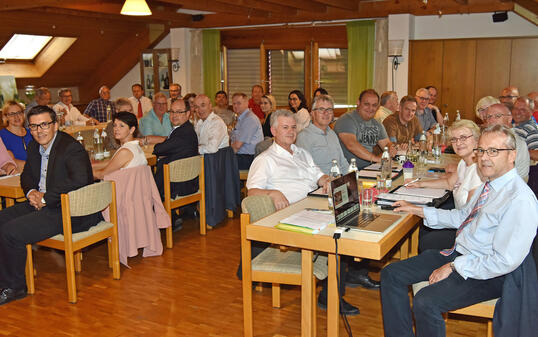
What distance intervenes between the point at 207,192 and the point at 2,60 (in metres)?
7.01

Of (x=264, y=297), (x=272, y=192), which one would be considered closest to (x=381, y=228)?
(x=272, y=192)

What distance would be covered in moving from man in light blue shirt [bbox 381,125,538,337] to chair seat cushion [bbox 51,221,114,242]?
2.18m

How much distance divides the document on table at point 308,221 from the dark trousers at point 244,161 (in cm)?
325

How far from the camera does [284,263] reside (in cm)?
299

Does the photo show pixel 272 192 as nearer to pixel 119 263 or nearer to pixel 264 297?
pixel 264 297

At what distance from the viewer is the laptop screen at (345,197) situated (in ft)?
8.54

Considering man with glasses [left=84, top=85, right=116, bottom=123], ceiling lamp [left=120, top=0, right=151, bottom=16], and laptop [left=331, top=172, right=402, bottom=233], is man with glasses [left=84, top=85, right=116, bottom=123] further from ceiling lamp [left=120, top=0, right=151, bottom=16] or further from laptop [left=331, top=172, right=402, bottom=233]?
laptop [left=331, top=172, right=402, bottom=233]

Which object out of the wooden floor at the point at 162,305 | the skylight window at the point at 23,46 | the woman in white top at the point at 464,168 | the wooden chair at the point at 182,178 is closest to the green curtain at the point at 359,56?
the wooden chair at the point at 182,178

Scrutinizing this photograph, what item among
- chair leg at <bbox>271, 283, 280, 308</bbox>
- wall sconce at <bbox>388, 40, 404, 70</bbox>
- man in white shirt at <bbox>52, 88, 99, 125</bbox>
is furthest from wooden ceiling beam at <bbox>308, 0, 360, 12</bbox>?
chair leg at <bbox>271, 283, 280, 308</bbox>

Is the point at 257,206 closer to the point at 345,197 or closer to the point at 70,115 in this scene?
the point at 345,197

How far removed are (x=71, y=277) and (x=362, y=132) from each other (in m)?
2.88

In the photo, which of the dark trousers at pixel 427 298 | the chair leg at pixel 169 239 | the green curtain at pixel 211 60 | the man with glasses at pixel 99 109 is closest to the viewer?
the dark trousers at pixel 427 298

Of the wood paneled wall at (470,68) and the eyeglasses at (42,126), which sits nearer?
the eyeglasses at (42,126)

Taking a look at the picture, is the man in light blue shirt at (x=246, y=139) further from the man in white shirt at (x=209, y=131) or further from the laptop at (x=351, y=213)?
the laptop at (x=351, y=213)
